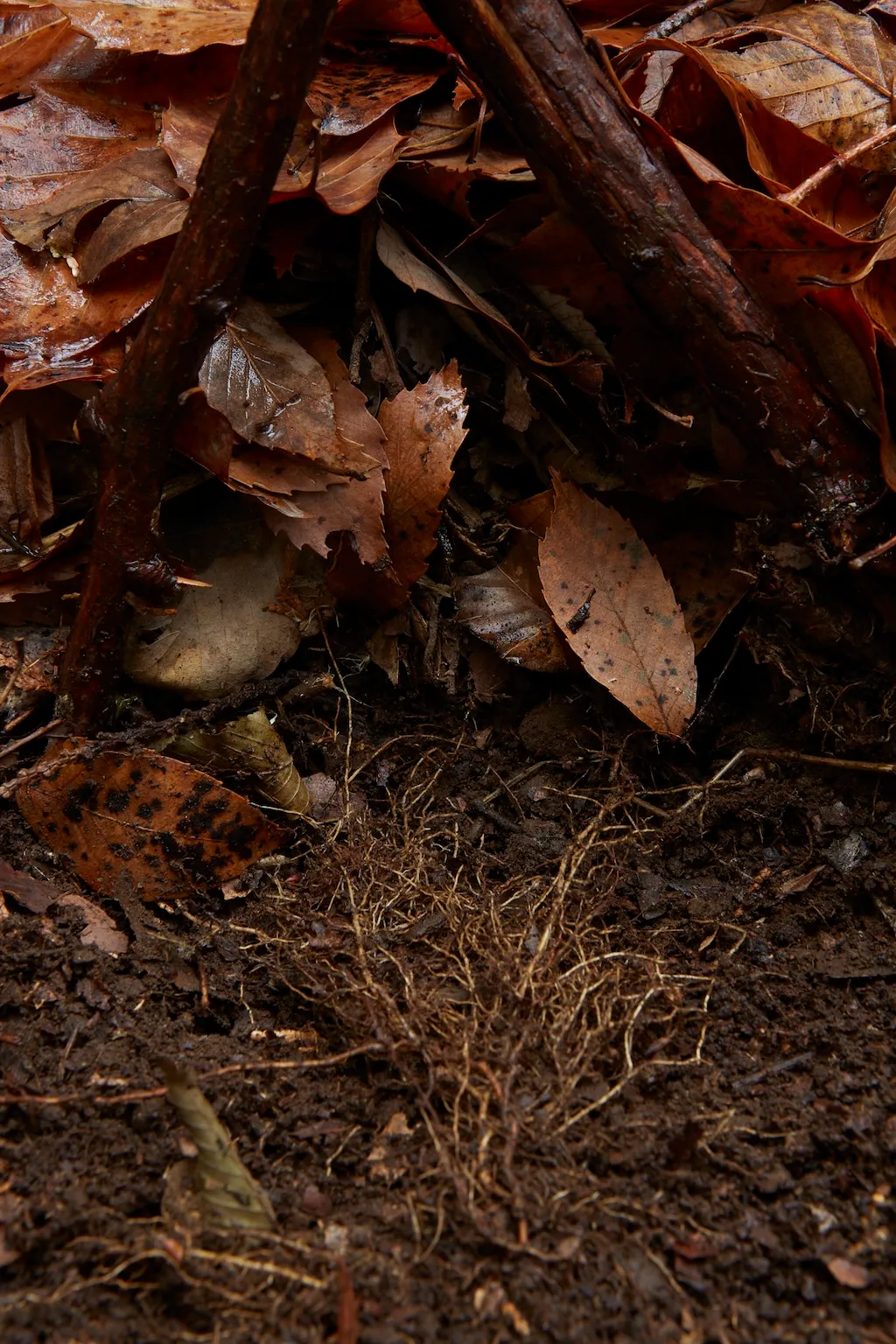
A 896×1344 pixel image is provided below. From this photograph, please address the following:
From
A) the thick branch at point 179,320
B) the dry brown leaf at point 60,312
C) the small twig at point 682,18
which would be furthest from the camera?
the small twig at point 682,18

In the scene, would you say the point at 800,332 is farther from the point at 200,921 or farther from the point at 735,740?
the point at 200,921

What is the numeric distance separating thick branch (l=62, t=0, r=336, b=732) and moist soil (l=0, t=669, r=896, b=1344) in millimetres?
336

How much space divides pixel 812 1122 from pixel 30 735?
3.88 ft

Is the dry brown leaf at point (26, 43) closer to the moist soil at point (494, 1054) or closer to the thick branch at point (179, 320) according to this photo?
the thick branch at point (179, 320)

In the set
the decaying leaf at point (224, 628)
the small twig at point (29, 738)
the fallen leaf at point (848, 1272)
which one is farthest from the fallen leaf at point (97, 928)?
the fallen leaf at point (848, 1272)

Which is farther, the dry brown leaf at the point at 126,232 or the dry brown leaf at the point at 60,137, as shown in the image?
the dry brown leaf at the point at 60,137

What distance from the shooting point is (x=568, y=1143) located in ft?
3.40

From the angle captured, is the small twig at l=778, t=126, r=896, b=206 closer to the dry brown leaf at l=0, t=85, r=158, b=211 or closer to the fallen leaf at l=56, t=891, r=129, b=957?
the dry brown leaf at l=0, t=85, r=158, b=211

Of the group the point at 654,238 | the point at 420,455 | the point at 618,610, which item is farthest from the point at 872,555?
the point at 420,455

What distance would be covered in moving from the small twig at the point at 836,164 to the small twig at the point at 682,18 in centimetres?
37

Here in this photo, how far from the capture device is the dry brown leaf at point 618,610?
1546mm

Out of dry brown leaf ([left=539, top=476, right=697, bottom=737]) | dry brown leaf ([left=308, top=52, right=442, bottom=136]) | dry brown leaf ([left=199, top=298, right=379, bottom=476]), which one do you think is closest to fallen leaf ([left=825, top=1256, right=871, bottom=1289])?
dry brown leaf ([left=539, top=476, right=697, bottom=737])

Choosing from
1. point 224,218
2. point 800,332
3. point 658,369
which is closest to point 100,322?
point 224,218

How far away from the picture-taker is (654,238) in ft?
4.27
